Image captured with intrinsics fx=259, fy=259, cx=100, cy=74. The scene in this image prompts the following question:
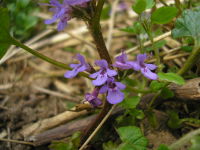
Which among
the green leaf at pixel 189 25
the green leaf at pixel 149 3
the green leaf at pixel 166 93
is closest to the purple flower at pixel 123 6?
the green leaf at pixel 149 3

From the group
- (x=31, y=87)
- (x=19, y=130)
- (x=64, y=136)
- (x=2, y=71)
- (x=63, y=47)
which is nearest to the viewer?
(x=64, y=136)

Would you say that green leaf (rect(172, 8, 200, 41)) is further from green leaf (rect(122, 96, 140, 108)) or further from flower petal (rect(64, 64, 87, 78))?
flower petal (rect(64, 64, 87, 78))

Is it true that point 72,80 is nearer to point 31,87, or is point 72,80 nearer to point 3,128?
point 31,87

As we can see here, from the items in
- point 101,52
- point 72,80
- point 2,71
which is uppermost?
point 101,52

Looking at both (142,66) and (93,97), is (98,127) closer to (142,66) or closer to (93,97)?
(93,97)

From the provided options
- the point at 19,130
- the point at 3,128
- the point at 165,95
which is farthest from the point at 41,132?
the point at 165,95
